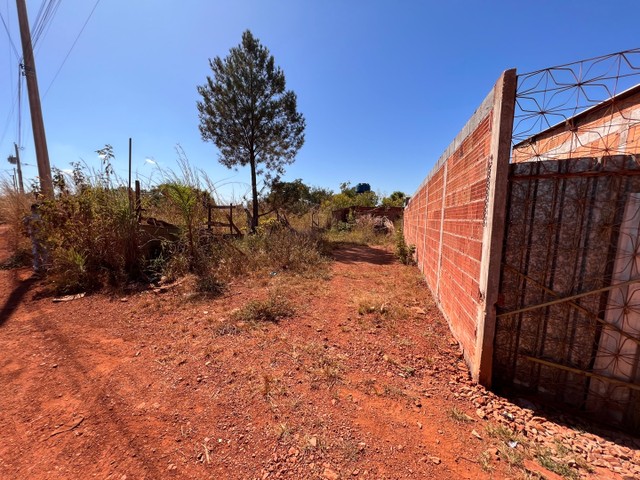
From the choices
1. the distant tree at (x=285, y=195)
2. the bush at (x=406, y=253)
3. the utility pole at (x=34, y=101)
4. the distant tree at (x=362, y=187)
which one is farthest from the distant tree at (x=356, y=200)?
the utility pole at (x=34, y=101)

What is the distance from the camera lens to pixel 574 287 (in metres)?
1.81

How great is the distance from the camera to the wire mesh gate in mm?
1657

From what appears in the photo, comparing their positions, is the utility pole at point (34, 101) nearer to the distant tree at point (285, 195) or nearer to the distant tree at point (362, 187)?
the distant tree at point (285, 195)

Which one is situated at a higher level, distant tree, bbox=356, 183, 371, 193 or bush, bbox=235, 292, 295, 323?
distant tree, bbox=356, 183, 371, 193

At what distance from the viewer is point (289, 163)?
38.3 ft

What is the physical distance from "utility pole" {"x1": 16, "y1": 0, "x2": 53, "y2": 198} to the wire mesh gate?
25.0ft

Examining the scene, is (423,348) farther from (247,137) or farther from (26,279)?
(247,137)

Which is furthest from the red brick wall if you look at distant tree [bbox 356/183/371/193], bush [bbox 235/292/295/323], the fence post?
distant tree [bbox 356/183/371/193]

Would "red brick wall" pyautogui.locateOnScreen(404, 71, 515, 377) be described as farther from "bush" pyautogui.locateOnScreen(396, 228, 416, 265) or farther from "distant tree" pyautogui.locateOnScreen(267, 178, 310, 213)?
"distant tree" pyautogui.locateOnScreen(267, 178, 310, 213)

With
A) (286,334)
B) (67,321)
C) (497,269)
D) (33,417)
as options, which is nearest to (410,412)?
(497,269)

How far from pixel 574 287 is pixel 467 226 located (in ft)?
3.00

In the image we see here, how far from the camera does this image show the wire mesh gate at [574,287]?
166cm

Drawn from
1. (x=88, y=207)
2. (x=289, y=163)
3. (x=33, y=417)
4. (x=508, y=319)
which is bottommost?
(x=33, y=417)

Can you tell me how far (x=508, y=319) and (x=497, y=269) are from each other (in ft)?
1.43
